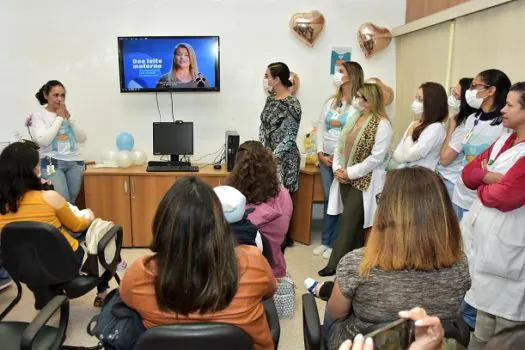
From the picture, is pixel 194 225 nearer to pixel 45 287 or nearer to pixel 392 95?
pixel 45 287

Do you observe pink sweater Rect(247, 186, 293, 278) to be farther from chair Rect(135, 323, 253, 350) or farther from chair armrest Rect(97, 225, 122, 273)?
chair Rect(135, 323, 253, 350)

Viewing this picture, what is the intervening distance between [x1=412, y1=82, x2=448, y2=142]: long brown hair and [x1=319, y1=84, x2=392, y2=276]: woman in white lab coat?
27cm

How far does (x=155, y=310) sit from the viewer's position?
4.33 feet

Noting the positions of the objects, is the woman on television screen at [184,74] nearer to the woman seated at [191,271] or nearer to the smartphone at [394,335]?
the woman seated at [191,271]

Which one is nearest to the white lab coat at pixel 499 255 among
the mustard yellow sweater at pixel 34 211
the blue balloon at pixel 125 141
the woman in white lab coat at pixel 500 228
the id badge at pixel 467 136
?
the woman in white lab coat at pixel 500 228

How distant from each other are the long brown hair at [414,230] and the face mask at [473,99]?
1.32 meters

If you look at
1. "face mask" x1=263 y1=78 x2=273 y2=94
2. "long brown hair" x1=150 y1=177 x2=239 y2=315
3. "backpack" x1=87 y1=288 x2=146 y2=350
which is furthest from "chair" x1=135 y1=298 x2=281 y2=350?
"face mask" x1=263 y1=78 x2=273 y2=94

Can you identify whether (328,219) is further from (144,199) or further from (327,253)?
(144,199)

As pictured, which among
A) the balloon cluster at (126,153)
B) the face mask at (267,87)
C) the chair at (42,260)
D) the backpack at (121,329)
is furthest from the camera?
the balloon cluster at (126,153)

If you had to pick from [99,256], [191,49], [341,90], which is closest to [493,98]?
[341,90]

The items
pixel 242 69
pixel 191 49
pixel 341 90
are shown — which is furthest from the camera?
pixel 242 69

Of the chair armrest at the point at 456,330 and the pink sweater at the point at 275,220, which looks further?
the pink sweater at the point at 275,220

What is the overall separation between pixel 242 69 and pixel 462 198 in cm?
246

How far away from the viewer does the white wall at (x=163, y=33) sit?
13.3ft
